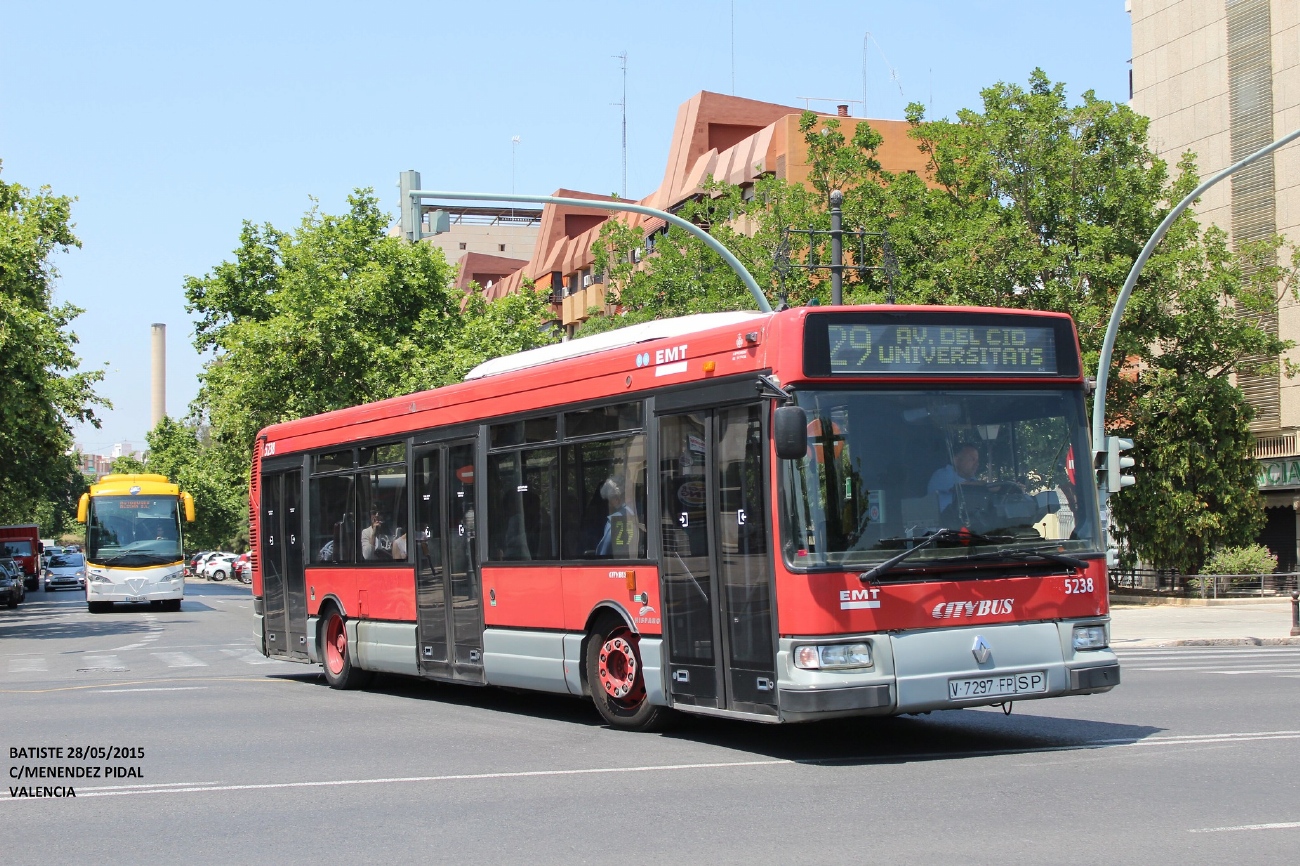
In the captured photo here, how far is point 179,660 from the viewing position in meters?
23.1

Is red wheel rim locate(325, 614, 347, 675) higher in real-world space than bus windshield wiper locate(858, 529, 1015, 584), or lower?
lower

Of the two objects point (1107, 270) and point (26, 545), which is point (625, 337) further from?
point (26, 545)

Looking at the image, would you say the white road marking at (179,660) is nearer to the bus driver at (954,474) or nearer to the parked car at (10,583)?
the bus driver at (954,474)

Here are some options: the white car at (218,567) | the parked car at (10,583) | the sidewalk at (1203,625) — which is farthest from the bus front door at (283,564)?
the white car at (218,567)

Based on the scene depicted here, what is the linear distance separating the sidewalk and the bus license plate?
559 inches

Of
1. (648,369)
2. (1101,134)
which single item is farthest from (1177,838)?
(1101,134)

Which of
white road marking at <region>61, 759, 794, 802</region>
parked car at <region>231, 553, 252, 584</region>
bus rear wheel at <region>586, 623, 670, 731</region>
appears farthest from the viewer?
parked car at <region>231, 553, 252, 584</region>

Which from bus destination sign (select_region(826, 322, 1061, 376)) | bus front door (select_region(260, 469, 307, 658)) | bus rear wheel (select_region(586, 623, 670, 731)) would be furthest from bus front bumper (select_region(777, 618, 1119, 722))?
bus front door (select_region(260, 469, 307, 658))

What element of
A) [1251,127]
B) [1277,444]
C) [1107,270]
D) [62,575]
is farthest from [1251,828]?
[62,575]

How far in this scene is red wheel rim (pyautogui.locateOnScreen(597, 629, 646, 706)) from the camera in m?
11.7

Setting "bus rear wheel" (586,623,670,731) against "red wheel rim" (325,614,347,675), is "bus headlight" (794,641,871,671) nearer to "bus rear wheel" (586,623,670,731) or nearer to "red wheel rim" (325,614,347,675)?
"bus rear wheel" (586,623,670,731)

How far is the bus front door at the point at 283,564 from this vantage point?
18.3 m

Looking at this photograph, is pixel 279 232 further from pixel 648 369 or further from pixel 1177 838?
pixel 1177 838

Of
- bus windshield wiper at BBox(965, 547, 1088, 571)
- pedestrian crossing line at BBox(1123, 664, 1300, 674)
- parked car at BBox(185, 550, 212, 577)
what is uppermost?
bus windshield wiper at BBox(965, 547, 1088, 571)
